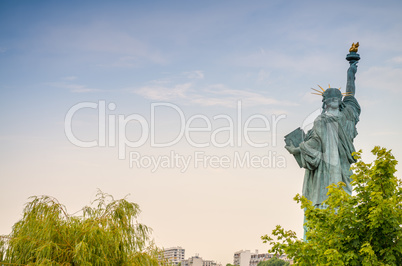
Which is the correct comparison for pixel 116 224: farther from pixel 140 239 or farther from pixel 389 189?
pixel 389 189

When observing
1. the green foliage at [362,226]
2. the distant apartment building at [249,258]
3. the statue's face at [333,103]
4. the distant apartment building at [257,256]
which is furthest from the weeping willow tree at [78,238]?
the distant apartment building at [257,256]

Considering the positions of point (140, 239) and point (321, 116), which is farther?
point (321, 116)

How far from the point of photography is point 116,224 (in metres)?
14.7

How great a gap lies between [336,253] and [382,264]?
0.92 meters

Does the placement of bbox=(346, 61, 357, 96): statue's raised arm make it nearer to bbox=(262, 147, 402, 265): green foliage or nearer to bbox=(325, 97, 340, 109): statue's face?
bbox=(325, 97, 340, 109): statue's face

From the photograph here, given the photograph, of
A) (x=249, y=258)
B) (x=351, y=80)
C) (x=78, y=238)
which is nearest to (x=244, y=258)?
(x=249, y=258)

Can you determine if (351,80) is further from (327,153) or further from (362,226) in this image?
(362,226)

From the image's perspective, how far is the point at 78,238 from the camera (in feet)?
45.2

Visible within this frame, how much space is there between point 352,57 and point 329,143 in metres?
3.33

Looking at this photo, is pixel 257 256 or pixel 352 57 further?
pixel 257 256

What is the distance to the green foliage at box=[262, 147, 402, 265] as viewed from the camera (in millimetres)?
11719

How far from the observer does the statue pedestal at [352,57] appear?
64.2ft

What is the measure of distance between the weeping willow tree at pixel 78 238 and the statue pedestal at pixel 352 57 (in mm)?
9277

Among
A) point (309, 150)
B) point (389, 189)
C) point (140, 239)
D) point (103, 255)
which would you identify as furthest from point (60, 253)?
point (309, 150)
